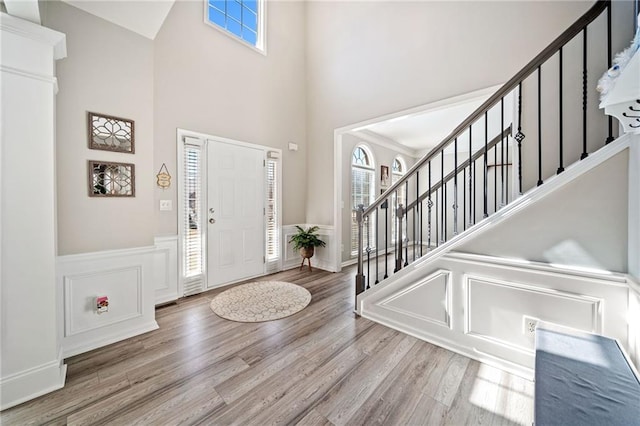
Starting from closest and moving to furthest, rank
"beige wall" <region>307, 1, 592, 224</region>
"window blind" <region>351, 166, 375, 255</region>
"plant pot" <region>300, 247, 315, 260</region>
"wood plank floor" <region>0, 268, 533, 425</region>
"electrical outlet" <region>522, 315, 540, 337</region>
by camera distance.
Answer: "wood plank floor" <region>0, 268, 533, 425</region>
"electrical outlet" <region>522, 315, 540, 337</region>
"beige wall" <region>307, 1, 592, 224</region>
"plant pot" <region>300, 247, 315, 260</region>
"window blind" <region>351, 166, 375, 255</region>

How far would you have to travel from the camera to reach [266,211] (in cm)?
421

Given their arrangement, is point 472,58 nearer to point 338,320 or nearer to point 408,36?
point 408,36

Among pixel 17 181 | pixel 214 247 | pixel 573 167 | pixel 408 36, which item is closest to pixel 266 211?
pixel 214 247

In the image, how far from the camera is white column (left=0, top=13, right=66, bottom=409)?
5.17 ft

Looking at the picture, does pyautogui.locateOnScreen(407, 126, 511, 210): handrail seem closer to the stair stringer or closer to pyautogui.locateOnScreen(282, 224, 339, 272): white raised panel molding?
the stair stringer

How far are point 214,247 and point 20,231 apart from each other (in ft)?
6.73

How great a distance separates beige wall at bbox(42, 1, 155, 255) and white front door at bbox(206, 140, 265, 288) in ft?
3.65

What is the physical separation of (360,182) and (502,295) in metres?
3.87

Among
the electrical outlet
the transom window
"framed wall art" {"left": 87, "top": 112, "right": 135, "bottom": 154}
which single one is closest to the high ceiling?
Answer: "framed wall art" {"left": 87, "top": 112, "right": 135, "bottom": 154}

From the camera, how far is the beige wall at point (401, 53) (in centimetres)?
267

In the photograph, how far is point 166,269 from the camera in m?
3.15

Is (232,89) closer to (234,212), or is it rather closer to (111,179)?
(234,212)

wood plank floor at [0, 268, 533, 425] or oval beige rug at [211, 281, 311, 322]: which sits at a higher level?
oval beige rug at [211, 281, 311, 322]

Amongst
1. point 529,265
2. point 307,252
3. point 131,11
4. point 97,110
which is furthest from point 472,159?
point 97,110
